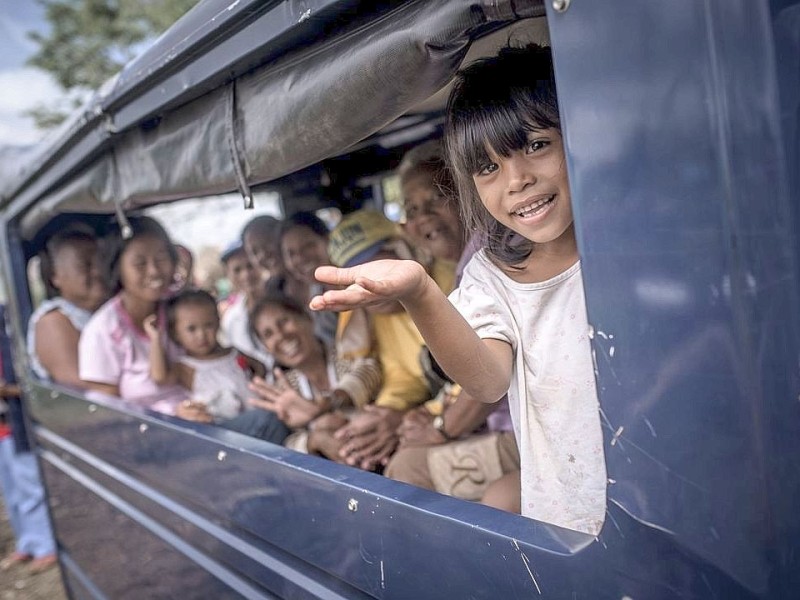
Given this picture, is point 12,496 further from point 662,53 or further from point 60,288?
point 662,53

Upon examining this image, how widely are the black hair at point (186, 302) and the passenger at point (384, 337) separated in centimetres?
84

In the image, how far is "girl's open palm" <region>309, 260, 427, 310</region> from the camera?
900 mm

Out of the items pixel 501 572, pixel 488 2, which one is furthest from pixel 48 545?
pixel 488 2

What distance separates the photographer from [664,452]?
0.72 metres

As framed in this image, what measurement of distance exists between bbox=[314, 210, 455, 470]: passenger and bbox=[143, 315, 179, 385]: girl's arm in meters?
0.94

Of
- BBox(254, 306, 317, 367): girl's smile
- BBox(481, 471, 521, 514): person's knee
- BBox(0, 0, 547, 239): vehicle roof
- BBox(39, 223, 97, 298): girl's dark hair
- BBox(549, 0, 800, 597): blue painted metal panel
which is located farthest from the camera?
BBox(39, 223, 97, 298): girl's dark hair

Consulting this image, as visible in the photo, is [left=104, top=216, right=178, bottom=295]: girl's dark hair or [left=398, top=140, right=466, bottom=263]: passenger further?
[left=104, top=216, right=178, bottom=295]: girl's dark hair

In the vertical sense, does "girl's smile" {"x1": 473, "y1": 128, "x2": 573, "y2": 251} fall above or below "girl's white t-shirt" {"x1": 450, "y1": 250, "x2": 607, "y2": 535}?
above

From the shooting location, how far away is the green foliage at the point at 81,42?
51.5ft

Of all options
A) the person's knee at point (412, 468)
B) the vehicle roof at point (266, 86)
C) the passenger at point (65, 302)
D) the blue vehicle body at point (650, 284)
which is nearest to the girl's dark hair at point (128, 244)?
the passenger at point (65, 302)

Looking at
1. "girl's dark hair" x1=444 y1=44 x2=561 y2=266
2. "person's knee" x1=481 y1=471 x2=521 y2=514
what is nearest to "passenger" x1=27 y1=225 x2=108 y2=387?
"person's knee" x1=481 y1=471 x2=521 y2=514

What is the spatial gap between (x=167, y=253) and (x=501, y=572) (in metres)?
2.71

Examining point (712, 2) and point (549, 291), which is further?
point (549, 291)

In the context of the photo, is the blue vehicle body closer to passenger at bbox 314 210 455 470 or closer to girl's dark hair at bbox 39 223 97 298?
passenger at bbox 314 210 455 470
